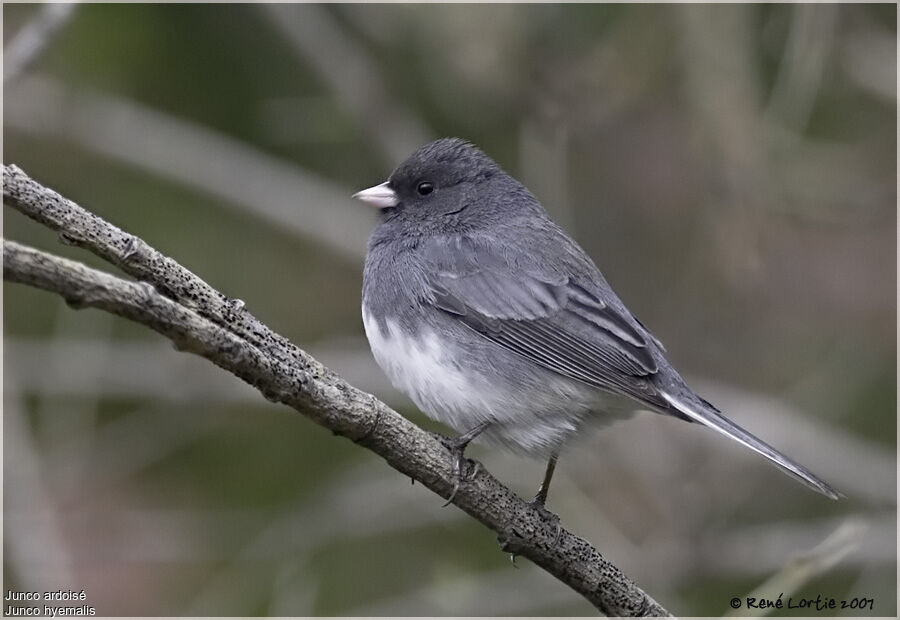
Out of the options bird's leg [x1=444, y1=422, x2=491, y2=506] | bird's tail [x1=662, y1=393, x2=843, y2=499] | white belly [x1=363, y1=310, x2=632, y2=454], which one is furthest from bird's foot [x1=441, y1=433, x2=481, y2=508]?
bird's tail [x1=662, y1=393, x2=843, y2=499]

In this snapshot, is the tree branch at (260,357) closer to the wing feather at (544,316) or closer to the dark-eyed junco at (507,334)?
the dark-eyed junco at (507,334)

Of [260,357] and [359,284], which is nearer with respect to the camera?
[260,357]

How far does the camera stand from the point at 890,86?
15.2 ft

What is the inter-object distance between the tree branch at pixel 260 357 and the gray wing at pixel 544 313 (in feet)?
1.79

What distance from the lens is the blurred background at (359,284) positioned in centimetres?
443

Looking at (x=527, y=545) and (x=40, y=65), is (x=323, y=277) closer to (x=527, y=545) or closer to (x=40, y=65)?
(x=40, y=65)

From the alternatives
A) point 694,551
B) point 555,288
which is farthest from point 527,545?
point 694,551

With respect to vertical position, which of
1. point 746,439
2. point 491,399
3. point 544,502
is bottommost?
point 544,502

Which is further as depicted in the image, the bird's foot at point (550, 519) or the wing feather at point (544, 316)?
the wing feather at point (544, 316)

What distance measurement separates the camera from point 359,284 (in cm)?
537

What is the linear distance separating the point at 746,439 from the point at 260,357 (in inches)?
51.3

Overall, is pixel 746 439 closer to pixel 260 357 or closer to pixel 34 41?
pixel 260 357

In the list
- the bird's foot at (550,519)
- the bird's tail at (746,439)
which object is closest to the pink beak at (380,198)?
the bird's tail at (746,439)

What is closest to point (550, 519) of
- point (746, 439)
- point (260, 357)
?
point (746, 439)
